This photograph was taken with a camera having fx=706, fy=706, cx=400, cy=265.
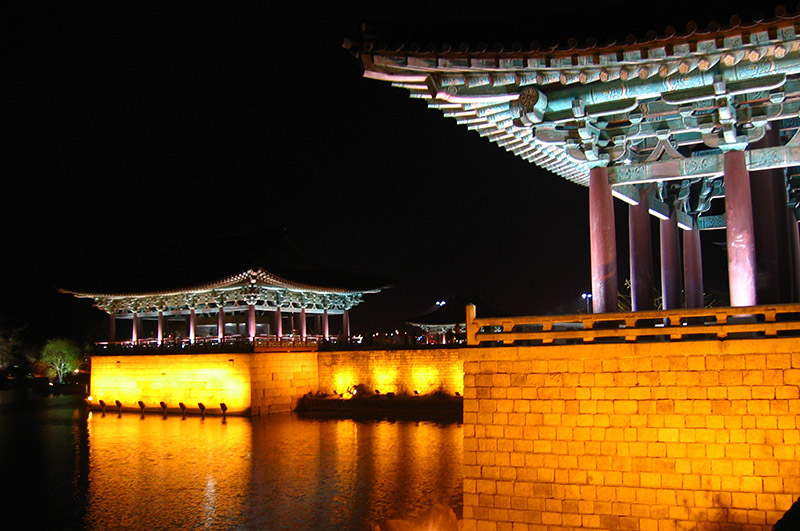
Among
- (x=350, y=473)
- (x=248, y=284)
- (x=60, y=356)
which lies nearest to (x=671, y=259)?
(x=350, y=473)

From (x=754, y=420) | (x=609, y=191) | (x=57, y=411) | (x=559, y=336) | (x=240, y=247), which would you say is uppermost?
(x=240, y=247)

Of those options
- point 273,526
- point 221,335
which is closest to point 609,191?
point 273,526

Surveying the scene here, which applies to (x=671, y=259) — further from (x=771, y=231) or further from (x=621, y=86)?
(x=621, y=86)

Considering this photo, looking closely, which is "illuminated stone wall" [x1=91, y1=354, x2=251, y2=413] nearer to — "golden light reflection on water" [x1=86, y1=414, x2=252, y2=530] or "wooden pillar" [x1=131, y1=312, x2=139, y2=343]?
"wooden pillar" [x1=131, y1=312, x2=139, y2=343]

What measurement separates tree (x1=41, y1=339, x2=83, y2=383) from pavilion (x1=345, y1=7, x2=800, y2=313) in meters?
38.9

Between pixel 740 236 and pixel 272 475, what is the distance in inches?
461

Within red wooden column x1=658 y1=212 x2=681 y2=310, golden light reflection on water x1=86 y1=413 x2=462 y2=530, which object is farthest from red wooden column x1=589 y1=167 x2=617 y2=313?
golden light reflection on water x1=86 y1=413 x2=462 y2=530

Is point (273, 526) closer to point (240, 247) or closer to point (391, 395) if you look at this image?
point (391, 395)

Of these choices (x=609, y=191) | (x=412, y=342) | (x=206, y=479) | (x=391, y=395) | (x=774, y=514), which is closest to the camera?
(x=774, y=514)

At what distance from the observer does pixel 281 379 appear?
29.7 metres

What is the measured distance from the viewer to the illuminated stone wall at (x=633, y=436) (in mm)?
8102

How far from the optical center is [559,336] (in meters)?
9.24

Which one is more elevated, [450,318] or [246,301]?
[246,301]

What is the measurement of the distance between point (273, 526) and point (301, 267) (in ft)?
78.8
